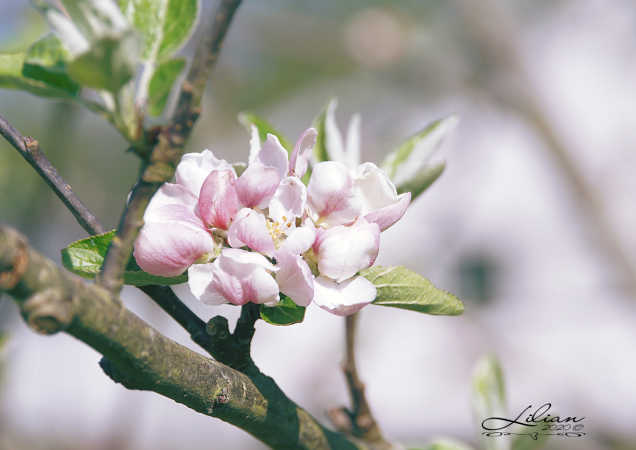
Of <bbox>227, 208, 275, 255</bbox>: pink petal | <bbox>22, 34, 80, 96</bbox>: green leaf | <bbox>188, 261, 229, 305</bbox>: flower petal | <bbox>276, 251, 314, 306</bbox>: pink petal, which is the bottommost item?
<bbox>188, 261, 229, 305</bbox>: flower petal

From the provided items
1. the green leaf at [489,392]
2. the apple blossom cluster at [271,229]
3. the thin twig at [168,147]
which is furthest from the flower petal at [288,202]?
the green leaf at [489,392]

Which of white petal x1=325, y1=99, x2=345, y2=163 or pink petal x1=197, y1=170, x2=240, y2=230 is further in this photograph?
white petal x1=325, y1=99, x2=345, y2=163

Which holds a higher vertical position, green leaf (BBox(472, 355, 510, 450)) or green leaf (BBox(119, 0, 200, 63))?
green leaf (BBox(119, 0, 200, 63))

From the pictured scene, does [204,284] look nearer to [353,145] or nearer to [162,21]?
[162,21]

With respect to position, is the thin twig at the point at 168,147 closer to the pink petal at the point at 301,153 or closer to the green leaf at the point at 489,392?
the pink petal at the point at 301,153

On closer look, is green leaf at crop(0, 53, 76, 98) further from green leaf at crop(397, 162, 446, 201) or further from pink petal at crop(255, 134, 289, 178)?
green leaf at crop(397, 162, 446, 201)

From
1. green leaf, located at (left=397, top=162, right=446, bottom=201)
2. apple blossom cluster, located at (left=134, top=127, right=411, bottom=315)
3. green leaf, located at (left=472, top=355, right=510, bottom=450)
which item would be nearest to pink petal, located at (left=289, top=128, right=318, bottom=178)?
apple blossom cluster, located at (left=134, top=127, right=411, bottom=315)

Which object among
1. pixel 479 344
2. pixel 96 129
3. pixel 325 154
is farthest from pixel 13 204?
pixel 479 344

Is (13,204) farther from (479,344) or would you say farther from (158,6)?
(479,344)
